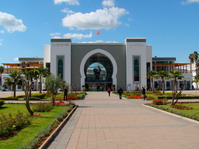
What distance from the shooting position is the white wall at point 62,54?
69.4 meters

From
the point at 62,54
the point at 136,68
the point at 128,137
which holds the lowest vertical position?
the point at 128,137

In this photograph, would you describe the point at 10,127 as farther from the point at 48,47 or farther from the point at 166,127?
the point at 48,47

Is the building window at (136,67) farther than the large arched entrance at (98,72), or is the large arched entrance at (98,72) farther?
the large arched entrance at (98,72)

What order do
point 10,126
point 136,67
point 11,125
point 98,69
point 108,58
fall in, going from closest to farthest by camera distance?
point 10,126 → point 11,125 → point 136,67 → point 108,58 → point 98,69

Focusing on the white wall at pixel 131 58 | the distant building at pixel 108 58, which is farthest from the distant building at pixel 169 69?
the distant building at pixel 108 58

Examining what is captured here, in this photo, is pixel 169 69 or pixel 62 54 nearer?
pixel 62 54

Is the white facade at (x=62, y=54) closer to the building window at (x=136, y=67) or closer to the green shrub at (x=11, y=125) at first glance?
the building window at (x=136, y=67)

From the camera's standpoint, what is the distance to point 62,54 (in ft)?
229

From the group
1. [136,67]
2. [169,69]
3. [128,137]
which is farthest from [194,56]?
[128,137]

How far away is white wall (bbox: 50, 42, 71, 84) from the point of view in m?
69.4

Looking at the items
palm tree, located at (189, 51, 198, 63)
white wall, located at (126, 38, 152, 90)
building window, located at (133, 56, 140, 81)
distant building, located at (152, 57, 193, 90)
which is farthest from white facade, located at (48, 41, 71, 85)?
palm tree, located at (189, 51, 198, 63)

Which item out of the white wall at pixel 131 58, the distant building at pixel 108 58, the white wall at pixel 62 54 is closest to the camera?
the white wall at pixel 62 54

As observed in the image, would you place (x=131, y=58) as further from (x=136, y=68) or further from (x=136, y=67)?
(x=136, y=68)

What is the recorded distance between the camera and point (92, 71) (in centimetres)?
7588
